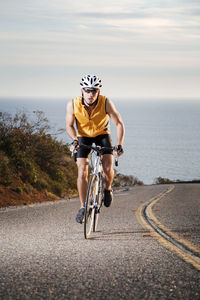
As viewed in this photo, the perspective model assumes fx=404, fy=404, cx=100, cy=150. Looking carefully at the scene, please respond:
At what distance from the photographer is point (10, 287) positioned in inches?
135

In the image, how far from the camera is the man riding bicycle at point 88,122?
637cm

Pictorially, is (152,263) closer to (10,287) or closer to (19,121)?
(10,287)

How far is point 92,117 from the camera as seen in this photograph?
6570 mm

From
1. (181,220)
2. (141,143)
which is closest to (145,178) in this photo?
(141,143)

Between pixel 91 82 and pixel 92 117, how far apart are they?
0.59 meters

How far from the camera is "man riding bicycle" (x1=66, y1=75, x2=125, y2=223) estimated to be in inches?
251

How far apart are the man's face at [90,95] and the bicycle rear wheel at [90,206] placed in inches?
46.8

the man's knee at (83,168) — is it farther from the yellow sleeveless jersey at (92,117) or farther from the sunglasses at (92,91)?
the sunglasses at (92,91)

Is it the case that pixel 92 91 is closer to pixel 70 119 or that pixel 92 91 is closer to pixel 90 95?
pixel 90 95

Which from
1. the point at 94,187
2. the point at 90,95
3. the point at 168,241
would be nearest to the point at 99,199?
the point at 94,187

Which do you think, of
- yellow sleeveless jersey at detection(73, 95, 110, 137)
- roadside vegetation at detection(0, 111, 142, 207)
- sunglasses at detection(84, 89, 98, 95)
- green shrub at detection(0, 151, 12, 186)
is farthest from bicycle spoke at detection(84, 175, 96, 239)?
green shrub at detection(0, 151, 12, 186)

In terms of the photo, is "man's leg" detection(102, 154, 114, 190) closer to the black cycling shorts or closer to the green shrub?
the black cycling shorts

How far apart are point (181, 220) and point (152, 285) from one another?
4.79 m

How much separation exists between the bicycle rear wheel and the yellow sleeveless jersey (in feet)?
2.59
